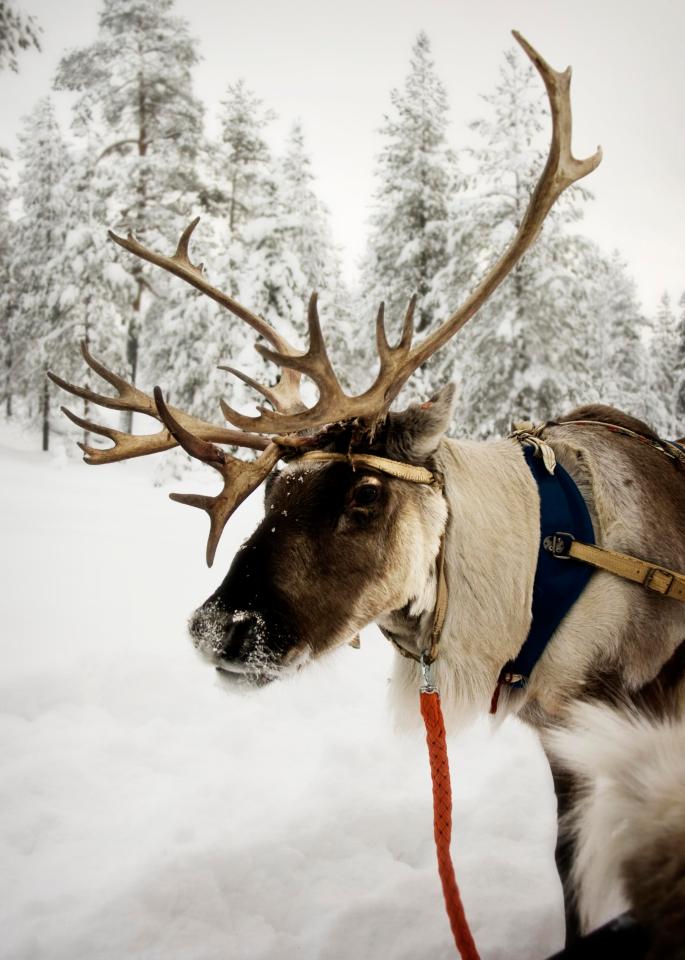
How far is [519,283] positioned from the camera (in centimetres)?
1309

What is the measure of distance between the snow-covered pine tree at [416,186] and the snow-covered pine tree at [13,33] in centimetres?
935

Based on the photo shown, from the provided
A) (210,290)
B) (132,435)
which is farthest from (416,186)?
(132,435)

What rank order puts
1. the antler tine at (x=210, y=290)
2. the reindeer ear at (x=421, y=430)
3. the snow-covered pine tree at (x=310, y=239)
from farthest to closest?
the snow-covered pine tree at (x=310, y=239), the antler tine at (x=210, y=290), the reindeer ear at (x=421, y=430)

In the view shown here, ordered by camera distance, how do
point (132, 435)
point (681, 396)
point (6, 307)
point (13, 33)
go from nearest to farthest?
point (132, 435) < point (13, 33) < point (6, 307) < point (681, 396)

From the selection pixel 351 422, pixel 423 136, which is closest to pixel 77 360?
pixel 423 136

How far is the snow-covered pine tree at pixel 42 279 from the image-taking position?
18.6 meters

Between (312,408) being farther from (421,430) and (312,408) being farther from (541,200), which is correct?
(541,200)

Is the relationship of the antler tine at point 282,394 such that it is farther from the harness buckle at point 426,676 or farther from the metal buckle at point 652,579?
the metal buckle at point 652,579

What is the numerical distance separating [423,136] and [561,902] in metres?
17.7

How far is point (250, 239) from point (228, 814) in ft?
49.8

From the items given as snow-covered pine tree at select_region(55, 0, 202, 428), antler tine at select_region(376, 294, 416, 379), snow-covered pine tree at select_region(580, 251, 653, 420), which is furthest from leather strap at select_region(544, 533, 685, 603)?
snow-covered pine tree at select_region(580, 251, 653, 420)

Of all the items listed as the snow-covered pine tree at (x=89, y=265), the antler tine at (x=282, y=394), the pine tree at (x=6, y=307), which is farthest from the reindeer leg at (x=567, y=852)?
the pine tree at (x=6, y=307)

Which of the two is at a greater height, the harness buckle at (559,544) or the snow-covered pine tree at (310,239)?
the snow-covered pine tree at (310,239)

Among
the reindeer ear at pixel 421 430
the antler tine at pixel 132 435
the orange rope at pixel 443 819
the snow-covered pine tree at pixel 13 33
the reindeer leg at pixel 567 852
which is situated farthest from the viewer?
the snow-covered pine tree at pixel 13 33
